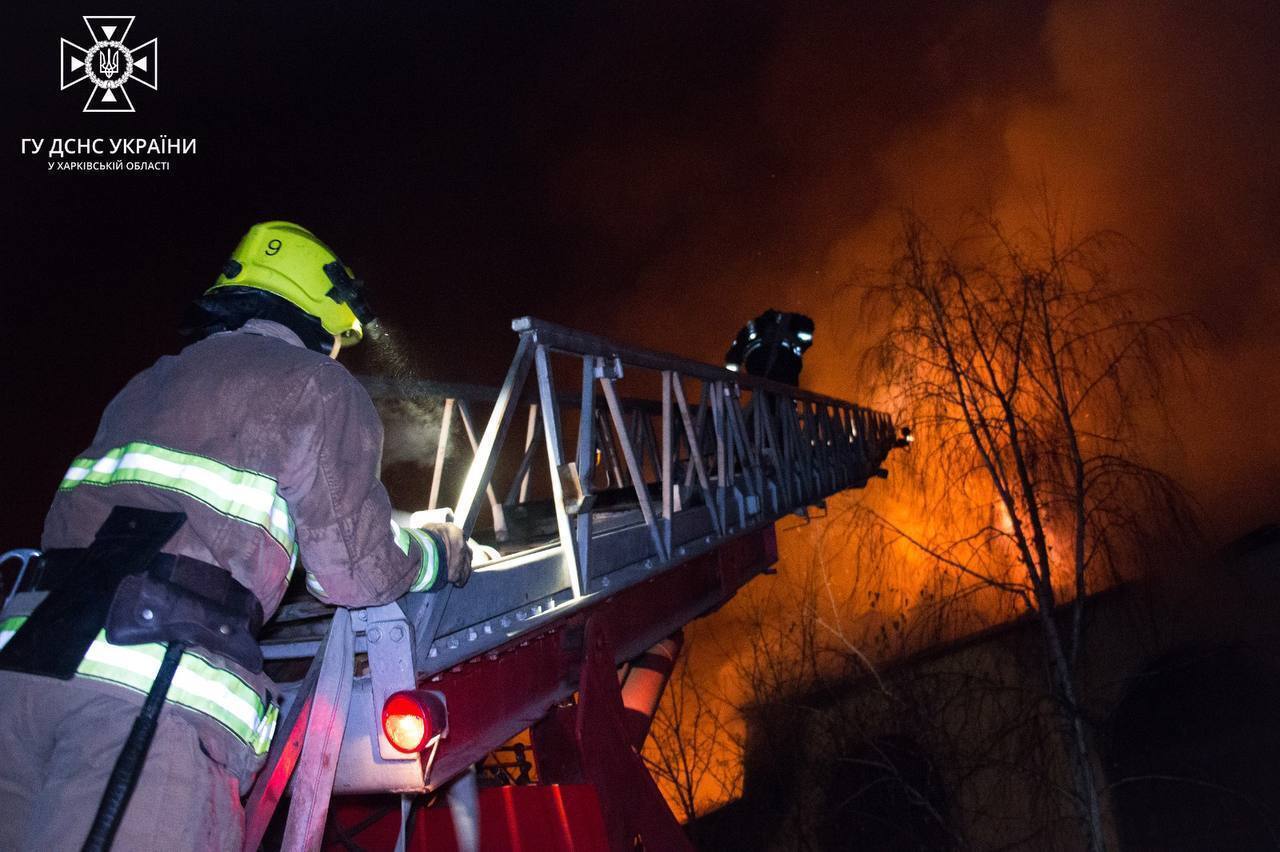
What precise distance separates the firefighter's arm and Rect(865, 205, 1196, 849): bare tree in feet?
13.7

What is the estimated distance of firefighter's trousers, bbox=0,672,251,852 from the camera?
1.43m

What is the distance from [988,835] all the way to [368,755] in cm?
871

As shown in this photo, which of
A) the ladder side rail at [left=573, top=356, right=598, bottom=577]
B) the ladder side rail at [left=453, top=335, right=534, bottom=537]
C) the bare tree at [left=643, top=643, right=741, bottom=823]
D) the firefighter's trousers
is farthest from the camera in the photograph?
the bare tree at [left=643, top=643, right=741, bottom=823]

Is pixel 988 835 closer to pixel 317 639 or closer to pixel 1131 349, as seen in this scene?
pixel 1131 349

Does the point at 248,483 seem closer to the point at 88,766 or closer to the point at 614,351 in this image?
the point at 88,766

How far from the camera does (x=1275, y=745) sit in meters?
7.01

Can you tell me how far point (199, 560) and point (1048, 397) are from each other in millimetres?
5301

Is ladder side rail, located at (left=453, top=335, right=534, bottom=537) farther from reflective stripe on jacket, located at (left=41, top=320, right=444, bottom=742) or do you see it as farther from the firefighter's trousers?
the firefighter's trousers

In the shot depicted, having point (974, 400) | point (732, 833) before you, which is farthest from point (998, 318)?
point (732, 833)

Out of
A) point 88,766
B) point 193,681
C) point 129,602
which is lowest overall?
point 88,766

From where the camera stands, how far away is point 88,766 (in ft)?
4.75

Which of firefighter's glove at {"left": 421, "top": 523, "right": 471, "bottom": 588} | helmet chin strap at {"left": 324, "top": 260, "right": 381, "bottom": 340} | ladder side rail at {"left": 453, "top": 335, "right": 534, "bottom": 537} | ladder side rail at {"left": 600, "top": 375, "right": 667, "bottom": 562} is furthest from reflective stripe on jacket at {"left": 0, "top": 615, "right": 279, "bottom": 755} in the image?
ladder side rail at {"left": 600, "top": 375, "right": 667, "bottom": 562}

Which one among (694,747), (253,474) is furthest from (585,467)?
(694,747)

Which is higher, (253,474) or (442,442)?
(442,442)
